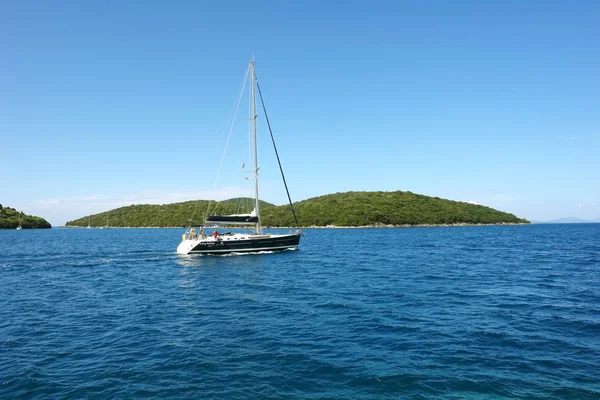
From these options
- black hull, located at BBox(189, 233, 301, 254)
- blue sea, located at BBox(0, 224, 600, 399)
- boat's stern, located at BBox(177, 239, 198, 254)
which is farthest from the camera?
black hull, located at BBox(189, 233, 301, 254)

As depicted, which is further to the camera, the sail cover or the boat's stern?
the sail cover

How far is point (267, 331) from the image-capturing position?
58.7 ft

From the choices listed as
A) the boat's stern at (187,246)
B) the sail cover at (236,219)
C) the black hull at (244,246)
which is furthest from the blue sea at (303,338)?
the sail cover at (236,219)

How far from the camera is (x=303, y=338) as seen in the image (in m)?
16.6

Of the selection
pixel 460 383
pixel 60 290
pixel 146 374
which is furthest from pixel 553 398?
pixel 60 290

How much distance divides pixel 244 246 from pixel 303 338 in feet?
124

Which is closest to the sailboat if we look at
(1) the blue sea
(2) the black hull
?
(2) the black hull

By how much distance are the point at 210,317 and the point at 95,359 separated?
275 inches

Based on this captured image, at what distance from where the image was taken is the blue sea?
11891 millimetres

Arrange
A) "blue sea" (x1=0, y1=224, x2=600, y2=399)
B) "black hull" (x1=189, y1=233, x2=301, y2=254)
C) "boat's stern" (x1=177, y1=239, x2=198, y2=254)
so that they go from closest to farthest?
1. "blue sea" (x1=0, y1=224, x2=600, y2=399)
2. "boat's stern" (x1=177, y1=239, x2=198, y2=254)
3. "black hull" (x1=189, y1=233, x2=301, y2=254)

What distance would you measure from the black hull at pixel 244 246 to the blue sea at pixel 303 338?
1760 centimetres

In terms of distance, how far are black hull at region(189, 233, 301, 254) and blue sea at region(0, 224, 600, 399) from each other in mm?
17599

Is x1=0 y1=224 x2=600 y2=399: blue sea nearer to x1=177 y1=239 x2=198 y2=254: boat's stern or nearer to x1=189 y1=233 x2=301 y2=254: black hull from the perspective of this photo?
x1=177 y1=239 x2=198 y2=254: boat's stern

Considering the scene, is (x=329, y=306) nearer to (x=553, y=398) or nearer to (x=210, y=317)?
(x=210, y=317)
